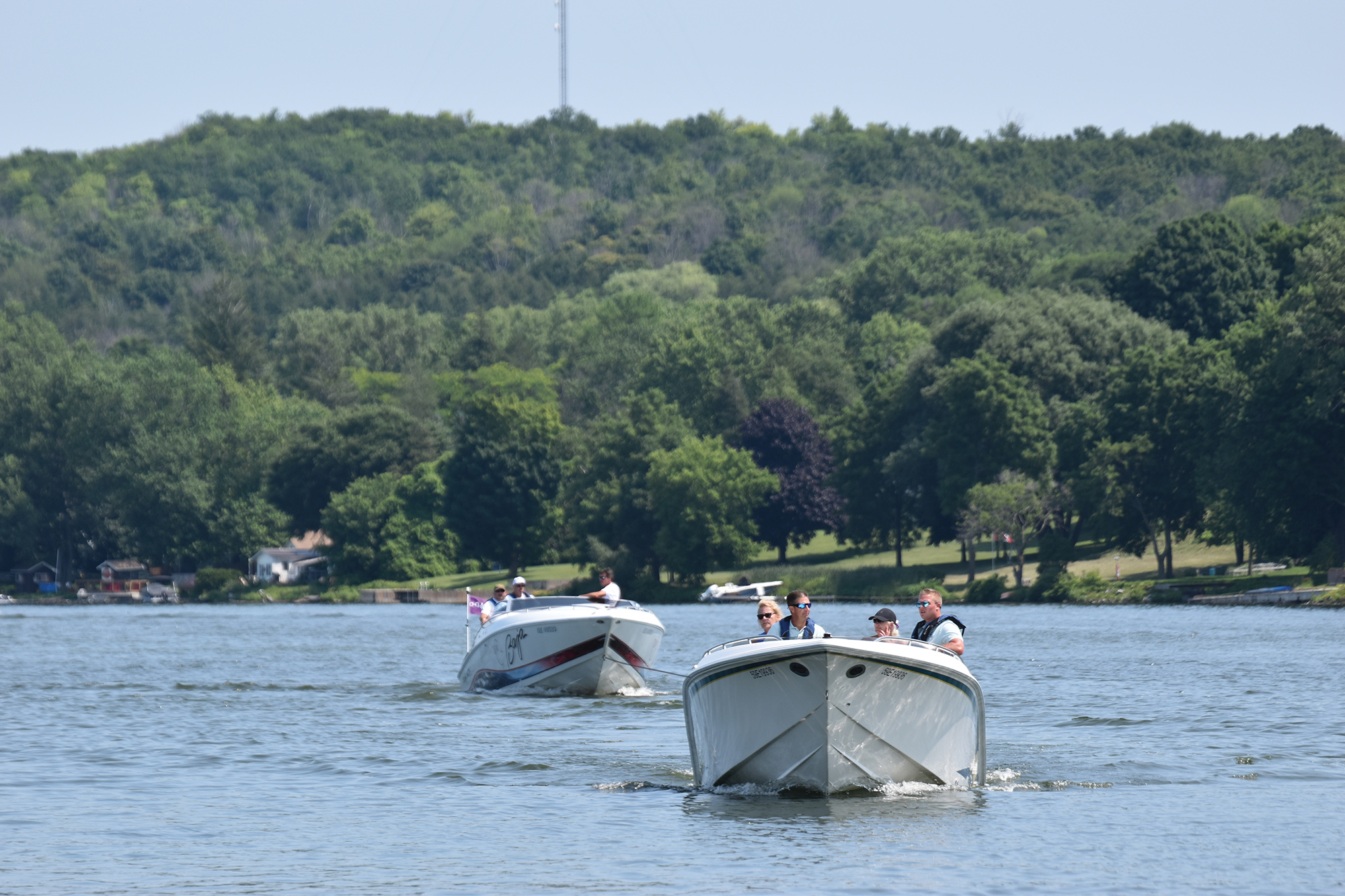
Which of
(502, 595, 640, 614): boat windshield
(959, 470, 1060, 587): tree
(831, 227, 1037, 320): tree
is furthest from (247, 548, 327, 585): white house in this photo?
(502, 595, 640, 614): boat windshield

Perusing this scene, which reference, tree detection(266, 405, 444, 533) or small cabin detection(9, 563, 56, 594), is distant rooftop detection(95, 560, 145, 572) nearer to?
small cabin detection(9, 563, 56, 594)

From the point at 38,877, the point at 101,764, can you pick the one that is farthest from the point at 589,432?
the point at 38,877

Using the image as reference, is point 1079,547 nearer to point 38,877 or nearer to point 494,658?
point 494,658

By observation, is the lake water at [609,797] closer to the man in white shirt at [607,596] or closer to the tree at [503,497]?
the man in white shirt at [607,596]

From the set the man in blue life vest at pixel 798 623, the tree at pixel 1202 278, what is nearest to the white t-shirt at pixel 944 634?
the man in blue life vest at pixel 798 623

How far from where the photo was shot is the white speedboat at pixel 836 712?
1767 centimetres

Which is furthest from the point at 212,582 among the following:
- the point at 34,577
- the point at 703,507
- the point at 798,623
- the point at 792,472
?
the point at 798,623

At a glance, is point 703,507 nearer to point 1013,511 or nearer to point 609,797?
point 1013,511

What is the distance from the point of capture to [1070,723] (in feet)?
93.5

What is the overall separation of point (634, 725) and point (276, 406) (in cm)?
12331

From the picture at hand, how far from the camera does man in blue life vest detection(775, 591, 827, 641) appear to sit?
1853 cm

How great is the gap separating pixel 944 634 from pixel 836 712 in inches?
66.1

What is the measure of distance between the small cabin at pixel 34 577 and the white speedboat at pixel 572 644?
113810mm

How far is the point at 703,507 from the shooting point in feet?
343
